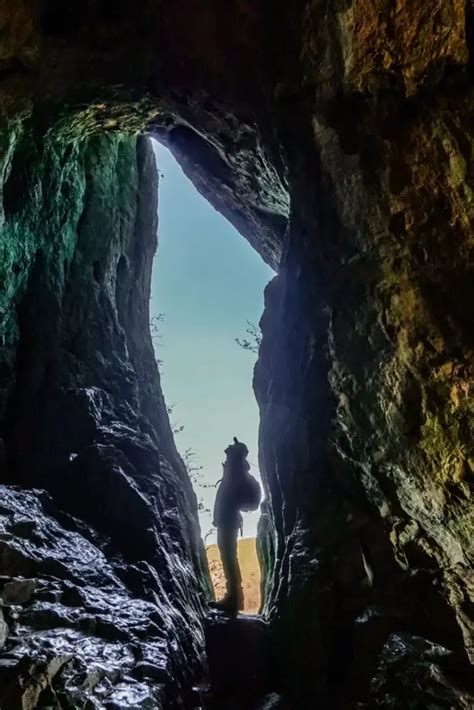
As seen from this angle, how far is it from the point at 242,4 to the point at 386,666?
991cm

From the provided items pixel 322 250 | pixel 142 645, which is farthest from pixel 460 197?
pixel 142 645

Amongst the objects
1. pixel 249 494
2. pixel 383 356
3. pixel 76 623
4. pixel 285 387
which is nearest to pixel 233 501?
pixel 249 494

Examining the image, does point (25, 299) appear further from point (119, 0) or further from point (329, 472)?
point (329, 472)

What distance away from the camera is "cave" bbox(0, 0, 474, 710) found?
20.5 ft

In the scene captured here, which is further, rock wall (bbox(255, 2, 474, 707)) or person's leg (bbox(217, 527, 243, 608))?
person's leg (bbox(217, 527, 243, 608))

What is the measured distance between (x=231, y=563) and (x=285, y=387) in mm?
3090

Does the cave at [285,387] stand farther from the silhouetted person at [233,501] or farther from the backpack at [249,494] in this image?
the silhouetted person at [233,501]

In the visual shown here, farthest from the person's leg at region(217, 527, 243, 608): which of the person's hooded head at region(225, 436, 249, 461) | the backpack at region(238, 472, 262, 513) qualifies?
the person's hooded head at region(225, 436, 249, 461)

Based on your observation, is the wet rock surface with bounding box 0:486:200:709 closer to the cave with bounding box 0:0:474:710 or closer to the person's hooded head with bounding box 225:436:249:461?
the cave with bounding box 0:0:474:710

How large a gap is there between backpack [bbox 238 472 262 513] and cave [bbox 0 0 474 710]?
385mm

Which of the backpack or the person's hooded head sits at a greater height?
the person's hooded head

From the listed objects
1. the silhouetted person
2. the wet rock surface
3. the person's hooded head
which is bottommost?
the wet rock surface

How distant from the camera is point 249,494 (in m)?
9.58

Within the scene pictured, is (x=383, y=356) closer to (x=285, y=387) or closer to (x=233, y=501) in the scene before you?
(x=285, y=387)
